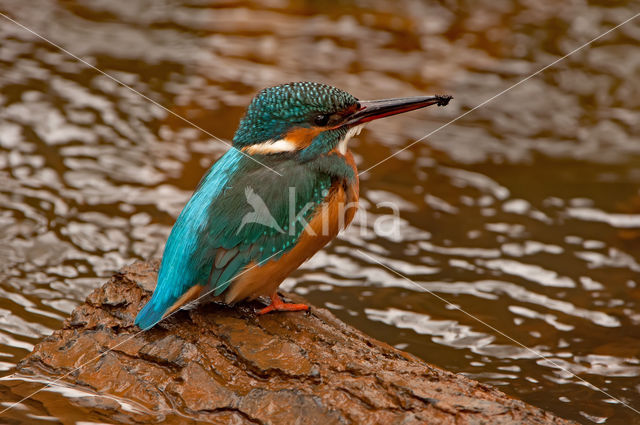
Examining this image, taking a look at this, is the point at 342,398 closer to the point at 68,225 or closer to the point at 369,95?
the point at 68,225

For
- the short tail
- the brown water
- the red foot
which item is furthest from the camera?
the brown water

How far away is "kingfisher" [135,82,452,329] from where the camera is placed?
326 centimetres

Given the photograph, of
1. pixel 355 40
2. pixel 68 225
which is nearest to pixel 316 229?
pixel 68 225

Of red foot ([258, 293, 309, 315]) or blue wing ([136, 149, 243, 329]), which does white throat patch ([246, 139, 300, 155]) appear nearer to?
blue wing ([136, 149, 243, 329])

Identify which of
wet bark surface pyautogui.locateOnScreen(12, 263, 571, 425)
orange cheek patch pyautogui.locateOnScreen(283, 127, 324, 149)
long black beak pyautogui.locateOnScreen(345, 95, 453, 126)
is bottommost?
wet bark surface pyautogui.locateOnScreen(12, 263, 571, 425)

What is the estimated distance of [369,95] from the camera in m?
7.48

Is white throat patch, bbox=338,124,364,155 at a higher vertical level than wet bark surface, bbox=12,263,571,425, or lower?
higher

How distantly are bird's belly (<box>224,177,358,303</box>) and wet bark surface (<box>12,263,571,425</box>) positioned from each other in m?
0.13

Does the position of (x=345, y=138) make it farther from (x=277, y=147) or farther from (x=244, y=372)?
(x=244, y=372)

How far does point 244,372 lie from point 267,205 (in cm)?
68

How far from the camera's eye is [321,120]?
11.4 feet

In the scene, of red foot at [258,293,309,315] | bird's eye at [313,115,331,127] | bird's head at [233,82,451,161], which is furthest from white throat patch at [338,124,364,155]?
red foot at [258,293,309,315]
